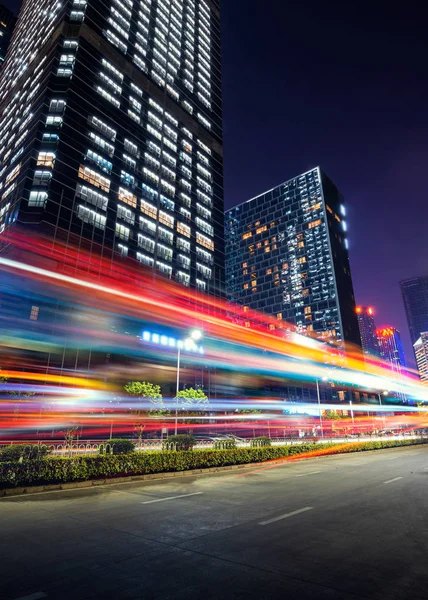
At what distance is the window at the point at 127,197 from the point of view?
2389 inches

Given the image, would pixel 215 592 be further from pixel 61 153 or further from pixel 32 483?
pixel 61 153

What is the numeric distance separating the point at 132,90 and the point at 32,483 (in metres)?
76.5

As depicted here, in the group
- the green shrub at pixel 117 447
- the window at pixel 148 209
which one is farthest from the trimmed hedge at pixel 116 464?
the window at pixel 148 209

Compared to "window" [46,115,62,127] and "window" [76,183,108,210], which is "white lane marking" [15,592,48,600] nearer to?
"window" [76,183,108,210]

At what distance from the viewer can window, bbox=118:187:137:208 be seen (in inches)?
2389

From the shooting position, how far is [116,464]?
1498 centimetres

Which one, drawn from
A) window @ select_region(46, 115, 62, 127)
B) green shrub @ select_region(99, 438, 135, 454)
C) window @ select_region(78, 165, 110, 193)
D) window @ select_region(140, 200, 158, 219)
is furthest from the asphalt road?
window @ select_region(140, 200, 158, 219)

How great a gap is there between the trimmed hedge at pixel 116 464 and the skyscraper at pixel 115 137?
40413 mm

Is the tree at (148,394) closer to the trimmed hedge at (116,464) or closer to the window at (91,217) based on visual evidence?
the trimmed hedge at (116,464)

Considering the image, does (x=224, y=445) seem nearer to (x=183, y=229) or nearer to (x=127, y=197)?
(x=127, y=197)

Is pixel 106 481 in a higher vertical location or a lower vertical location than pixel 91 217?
lower

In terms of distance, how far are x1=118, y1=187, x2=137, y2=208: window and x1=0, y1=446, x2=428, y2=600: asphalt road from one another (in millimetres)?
56167

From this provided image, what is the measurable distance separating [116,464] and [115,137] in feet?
203

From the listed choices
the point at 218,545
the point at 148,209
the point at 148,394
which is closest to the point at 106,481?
the point at 218,545
